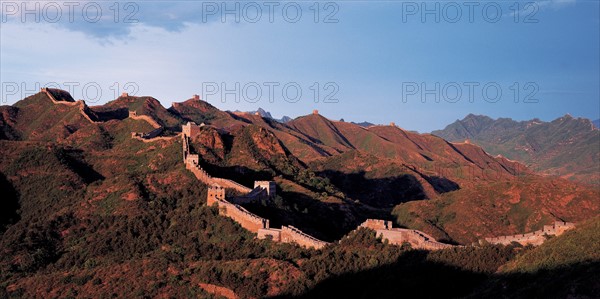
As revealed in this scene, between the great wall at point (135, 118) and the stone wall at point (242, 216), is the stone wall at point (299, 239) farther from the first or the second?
the great wall at point (135, 118)

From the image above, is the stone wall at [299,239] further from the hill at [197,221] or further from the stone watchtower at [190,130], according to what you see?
the stone watchtower at [190,130]

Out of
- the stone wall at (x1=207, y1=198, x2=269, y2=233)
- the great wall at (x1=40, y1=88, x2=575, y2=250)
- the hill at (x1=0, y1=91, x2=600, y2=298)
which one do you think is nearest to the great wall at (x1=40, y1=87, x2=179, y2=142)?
the hill at (x1=0, y1=91, x2=600, y2=298)

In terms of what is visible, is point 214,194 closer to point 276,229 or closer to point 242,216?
point 242,216

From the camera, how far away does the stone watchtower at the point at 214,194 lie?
5612cm

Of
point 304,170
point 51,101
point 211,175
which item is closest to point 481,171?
point 304,170

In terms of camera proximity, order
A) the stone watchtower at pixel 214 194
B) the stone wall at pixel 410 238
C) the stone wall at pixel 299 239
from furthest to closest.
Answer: the stone watchtower at pixel 214 194, the stone wall at pixel 299 239, the stone wall at pixel 410 238

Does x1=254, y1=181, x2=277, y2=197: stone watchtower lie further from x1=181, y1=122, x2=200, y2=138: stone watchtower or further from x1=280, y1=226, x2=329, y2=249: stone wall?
x1=181, y1=122, x2=200, y2=138: stone watchtower

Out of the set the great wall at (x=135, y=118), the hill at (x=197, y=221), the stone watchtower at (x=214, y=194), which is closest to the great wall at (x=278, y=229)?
the stone watchtower at (x=214, y=194)

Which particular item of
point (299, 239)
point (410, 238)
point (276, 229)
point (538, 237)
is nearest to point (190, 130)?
point (276, 229)

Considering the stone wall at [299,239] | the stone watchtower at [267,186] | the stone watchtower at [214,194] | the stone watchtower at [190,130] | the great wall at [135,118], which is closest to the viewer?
the stone wall at [299,239]

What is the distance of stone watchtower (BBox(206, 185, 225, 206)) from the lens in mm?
56125

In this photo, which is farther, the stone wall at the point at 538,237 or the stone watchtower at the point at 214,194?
the stone watchtower at the point at 214,194

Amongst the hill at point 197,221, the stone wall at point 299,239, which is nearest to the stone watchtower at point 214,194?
the hill at point 197,221

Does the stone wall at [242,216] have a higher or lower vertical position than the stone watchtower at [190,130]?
lower
